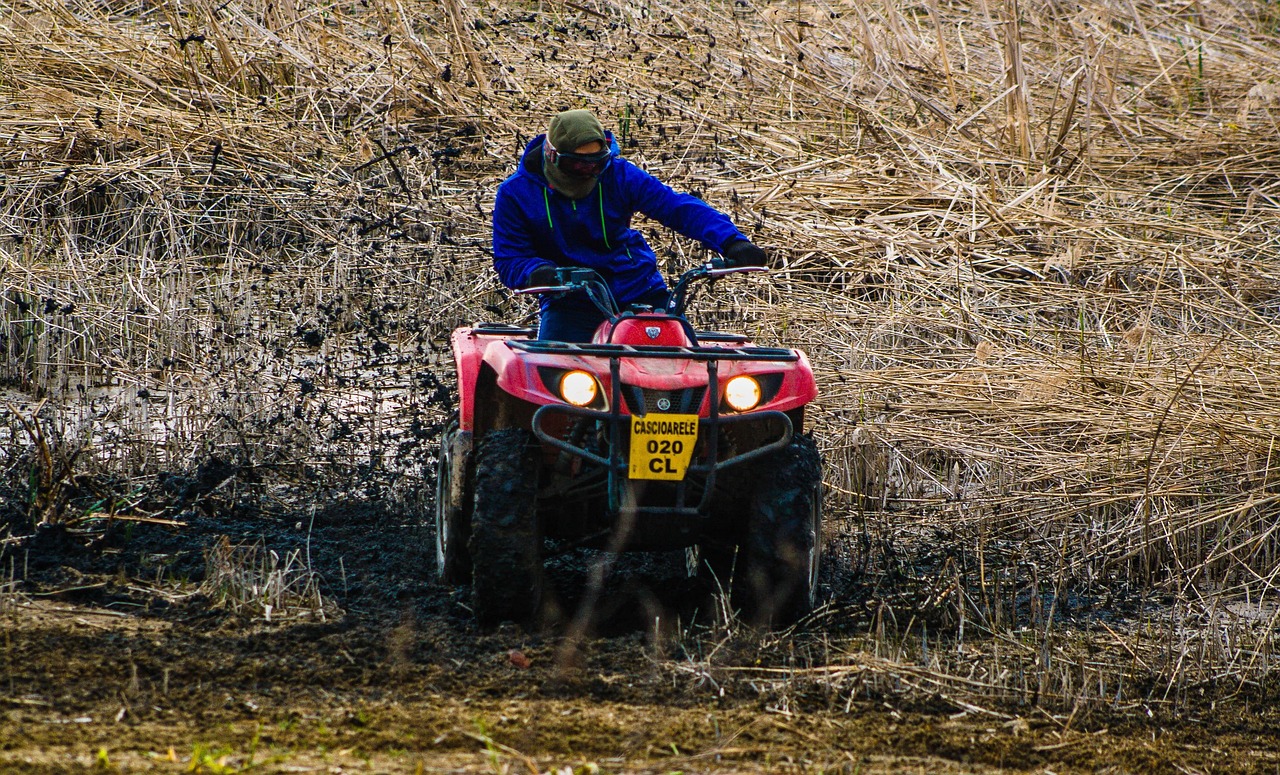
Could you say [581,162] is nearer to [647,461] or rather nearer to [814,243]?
[647,461]

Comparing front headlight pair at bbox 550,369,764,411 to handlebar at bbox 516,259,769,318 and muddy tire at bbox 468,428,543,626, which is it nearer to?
muddy tire at bbox 468,428,543,626

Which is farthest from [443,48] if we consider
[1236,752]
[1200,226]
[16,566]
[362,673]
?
[1236,752]

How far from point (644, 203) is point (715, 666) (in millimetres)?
1882

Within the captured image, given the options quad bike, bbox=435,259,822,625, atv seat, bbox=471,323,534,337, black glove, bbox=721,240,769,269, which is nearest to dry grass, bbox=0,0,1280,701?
quad bike, bbox=435,259,822,625

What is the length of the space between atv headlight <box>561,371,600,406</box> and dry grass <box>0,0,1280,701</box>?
1.21m

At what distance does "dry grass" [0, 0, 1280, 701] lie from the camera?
5.59 meters

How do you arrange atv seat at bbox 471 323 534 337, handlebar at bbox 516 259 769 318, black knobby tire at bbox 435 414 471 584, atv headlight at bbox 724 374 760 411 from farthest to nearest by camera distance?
atv seat at bbox 471 323 534 337, black knobby tire at bbox 435 414 471 584, handlebar at bbox 516 259 769 318, atv headlight at bbox 724 374 760 411

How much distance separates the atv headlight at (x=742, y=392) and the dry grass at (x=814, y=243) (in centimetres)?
89

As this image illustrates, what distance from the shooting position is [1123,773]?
3434mm

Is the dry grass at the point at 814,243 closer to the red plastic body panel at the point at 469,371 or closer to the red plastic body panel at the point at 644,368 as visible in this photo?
the red plastic body panel at the point at 644,368

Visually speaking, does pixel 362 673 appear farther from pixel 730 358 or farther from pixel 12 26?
pixel 12 26

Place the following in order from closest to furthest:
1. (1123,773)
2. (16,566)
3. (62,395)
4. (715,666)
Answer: (1123,773)
(715,666)
(16,566)
(62,395)

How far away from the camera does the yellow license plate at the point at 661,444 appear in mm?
3924

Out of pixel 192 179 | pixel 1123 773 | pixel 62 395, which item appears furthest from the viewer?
pixel 192 179
